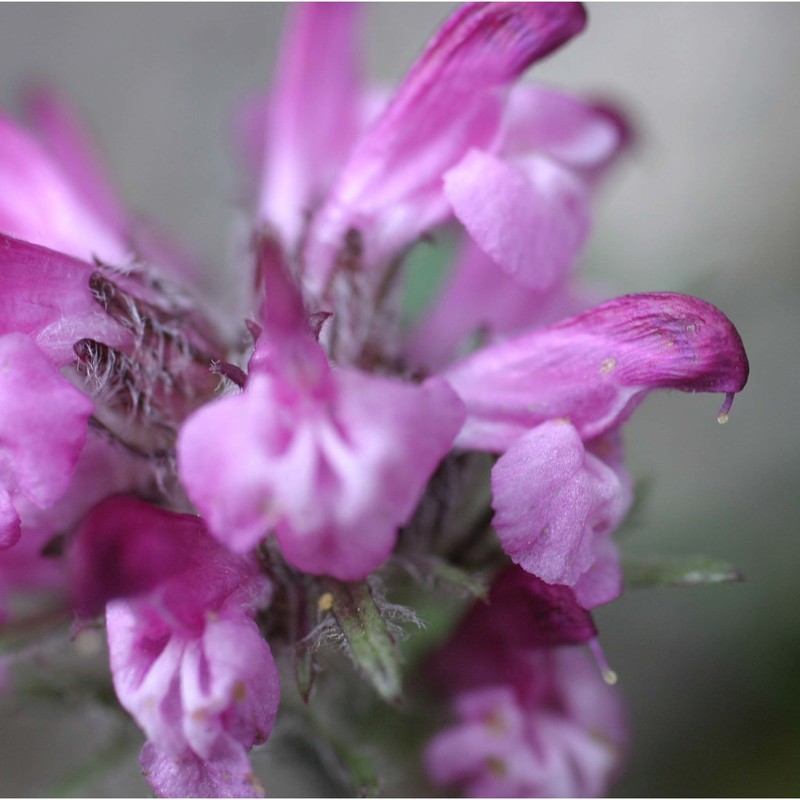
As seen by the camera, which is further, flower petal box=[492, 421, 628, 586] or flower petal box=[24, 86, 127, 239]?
flower petal box=[24, 86, 127, 239]

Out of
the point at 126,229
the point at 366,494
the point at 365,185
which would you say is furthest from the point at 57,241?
the point at 366,494

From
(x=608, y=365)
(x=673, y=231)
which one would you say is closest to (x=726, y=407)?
(x=608, y=365)

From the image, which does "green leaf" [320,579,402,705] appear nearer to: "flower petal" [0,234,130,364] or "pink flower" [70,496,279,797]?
"pink flower" [70,496,279,797]

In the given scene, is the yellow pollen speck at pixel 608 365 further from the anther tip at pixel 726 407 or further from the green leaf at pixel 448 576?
the green leaf at pixel 448 576

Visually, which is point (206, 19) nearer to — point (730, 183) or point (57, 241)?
point (730, 183)

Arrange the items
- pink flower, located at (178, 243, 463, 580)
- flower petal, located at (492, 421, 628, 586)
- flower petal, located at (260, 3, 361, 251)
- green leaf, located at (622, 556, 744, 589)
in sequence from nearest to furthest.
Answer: pink flower, located at (178, 243, 463, 580), flower petal, located at (492, 421, 628, 586), green leaf, located at (622, 556, 744, 589), flower petal, located at (260, 3, 361, 251)

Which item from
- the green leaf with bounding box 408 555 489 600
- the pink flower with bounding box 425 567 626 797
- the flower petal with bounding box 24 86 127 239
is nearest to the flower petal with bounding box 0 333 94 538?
the green leaf with bounding box 408 555 489 600

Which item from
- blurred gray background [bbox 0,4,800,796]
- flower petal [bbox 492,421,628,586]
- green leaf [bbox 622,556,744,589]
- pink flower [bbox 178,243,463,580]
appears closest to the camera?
pink flower [bbox 178,243,463,580]

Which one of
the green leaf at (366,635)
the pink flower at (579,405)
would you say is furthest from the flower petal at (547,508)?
the green leaf at (366,635)
